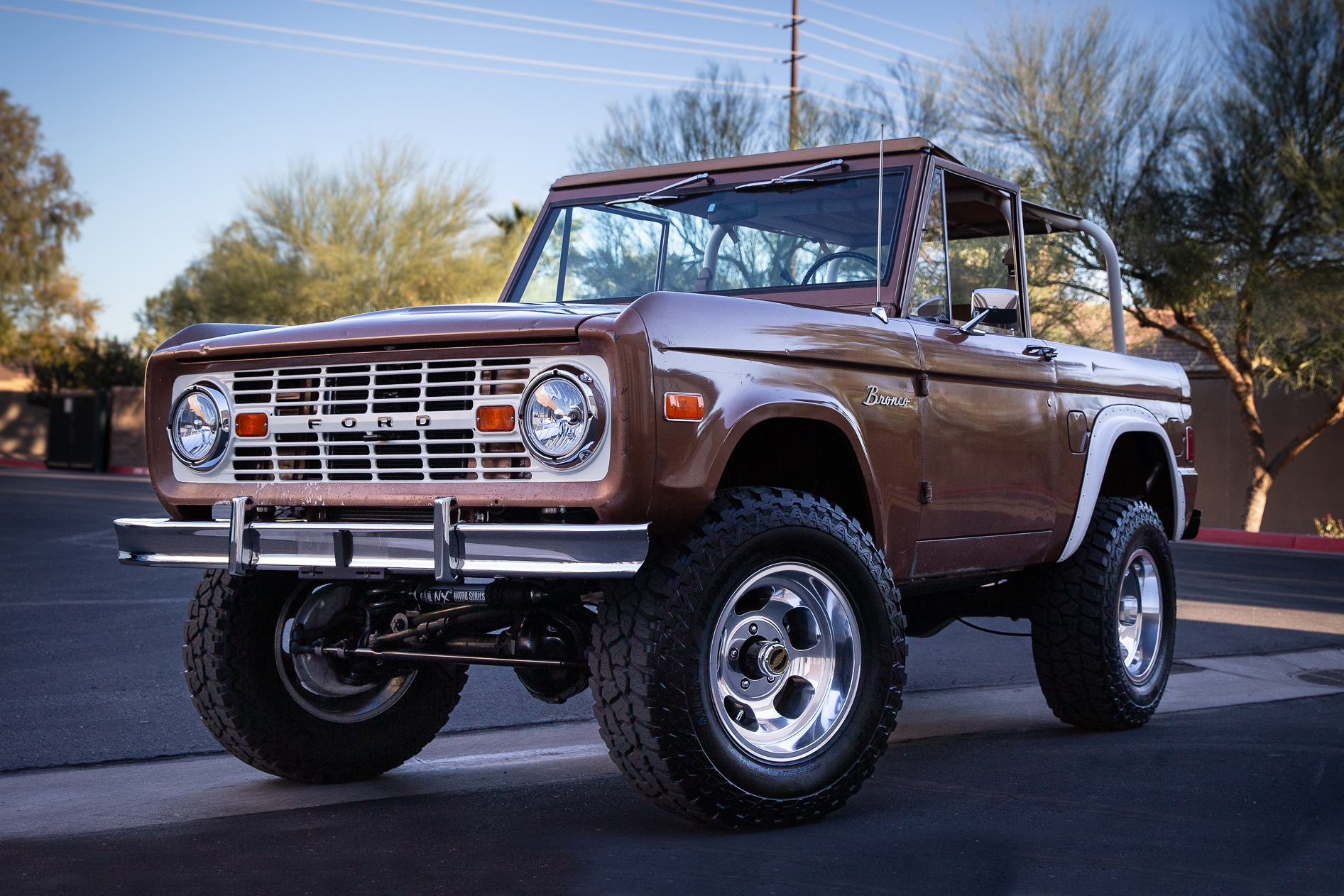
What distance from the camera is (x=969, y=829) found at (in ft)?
13.1

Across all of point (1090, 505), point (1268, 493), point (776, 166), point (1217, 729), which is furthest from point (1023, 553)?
point (1268, 493)

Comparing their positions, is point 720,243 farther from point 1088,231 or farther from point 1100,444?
point 1088,231

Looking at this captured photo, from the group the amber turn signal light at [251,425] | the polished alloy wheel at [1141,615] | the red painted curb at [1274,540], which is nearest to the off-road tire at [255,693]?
the amber turn signal light at [251,425]

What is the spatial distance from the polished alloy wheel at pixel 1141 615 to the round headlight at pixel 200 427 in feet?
12.8

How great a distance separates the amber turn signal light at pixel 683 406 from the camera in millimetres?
3664

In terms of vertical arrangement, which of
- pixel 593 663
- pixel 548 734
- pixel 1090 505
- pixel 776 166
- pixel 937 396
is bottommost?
pixel 548 734

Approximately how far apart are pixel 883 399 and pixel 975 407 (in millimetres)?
694

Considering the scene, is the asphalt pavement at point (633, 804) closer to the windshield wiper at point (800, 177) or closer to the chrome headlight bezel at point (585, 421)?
the chrome headlight bezel at point (585, 421)

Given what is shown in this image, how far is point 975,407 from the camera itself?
5020 mm

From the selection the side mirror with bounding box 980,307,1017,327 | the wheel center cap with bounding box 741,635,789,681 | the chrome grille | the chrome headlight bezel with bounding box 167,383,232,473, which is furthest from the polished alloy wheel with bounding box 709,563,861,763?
the chrome headlight bezel with bounding box 167,383,232,473

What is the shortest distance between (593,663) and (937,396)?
1.77 m

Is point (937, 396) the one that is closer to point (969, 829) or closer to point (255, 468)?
point (969, 829)

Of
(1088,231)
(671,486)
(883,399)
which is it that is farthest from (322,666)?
(1088,231)

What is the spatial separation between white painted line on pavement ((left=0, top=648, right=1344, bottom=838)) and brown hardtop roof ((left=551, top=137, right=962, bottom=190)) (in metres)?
2.38
